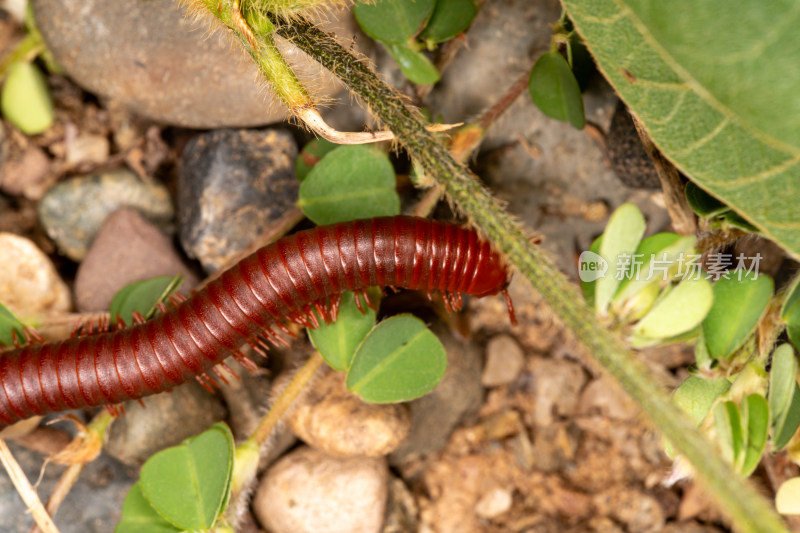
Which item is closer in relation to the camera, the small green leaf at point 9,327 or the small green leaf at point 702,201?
the small green leaf at point 702,201

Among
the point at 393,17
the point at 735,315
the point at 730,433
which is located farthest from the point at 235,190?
the point at 730,433

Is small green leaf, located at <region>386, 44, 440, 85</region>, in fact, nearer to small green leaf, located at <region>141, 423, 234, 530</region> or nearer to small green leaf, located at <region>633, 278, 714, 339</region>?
small green leaf, located at <region>633, 278, 714, 339</region>

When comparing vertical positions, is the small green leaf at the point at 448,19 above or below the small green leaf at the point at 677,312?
above

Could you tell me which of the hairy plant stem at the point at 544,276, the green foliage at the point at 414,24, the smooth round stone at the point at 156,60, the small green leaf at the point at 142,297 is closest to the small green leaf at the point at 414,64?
the green foliage at the point at 414,24

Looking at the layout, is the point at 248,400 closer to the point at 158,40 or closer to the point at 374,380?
the point at 374,380

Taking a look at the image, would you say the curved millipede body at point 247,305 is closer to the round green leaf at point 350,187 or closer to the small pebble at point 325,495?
the round green leaf at point 350,187
